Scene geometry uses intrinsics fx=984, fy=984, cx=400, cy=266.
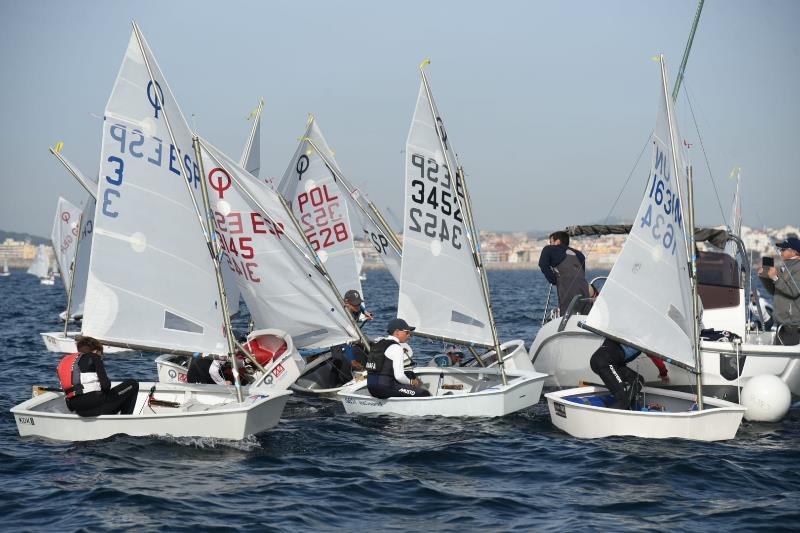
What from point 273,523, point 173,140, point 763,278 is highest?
point 173,140

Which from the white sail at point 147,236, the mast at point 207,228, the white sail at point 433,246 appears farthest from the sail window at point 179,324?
the white sail at point 433,246

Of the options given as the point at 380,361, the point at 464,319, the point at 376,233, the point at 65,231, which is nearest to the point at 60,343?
the point at 65,231

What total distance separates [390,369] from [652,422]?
3.96 meters

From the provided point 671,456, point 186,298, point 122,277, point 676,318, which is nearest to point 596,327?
point 676,318

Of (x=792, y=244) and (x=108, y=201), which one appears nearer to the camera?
(x=108, y=201)

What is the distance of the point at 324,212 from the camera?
69.4ft

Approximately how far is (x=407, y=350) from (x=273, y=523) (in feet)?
24.0

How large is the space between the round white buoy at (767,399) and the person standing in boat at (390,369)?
16.5 feet

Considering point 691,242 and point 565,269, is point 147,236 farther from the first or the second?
point 565,269

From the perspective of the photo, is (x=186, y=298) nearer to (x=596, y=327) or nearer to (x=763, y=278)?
(x=596, y=327)

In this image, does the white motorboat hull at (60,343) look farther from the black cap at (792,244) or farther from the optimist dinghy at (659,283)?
the black cap at (792,244)

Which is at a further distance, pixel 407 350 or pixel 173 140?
pixel 407 350

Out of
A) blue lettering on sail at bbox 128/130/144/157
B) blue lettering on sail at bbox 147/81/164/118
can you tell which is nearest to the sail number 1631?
blue lettering on sail at bbox 147/81/164/118

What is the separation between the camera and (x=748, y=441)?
44.4ft
